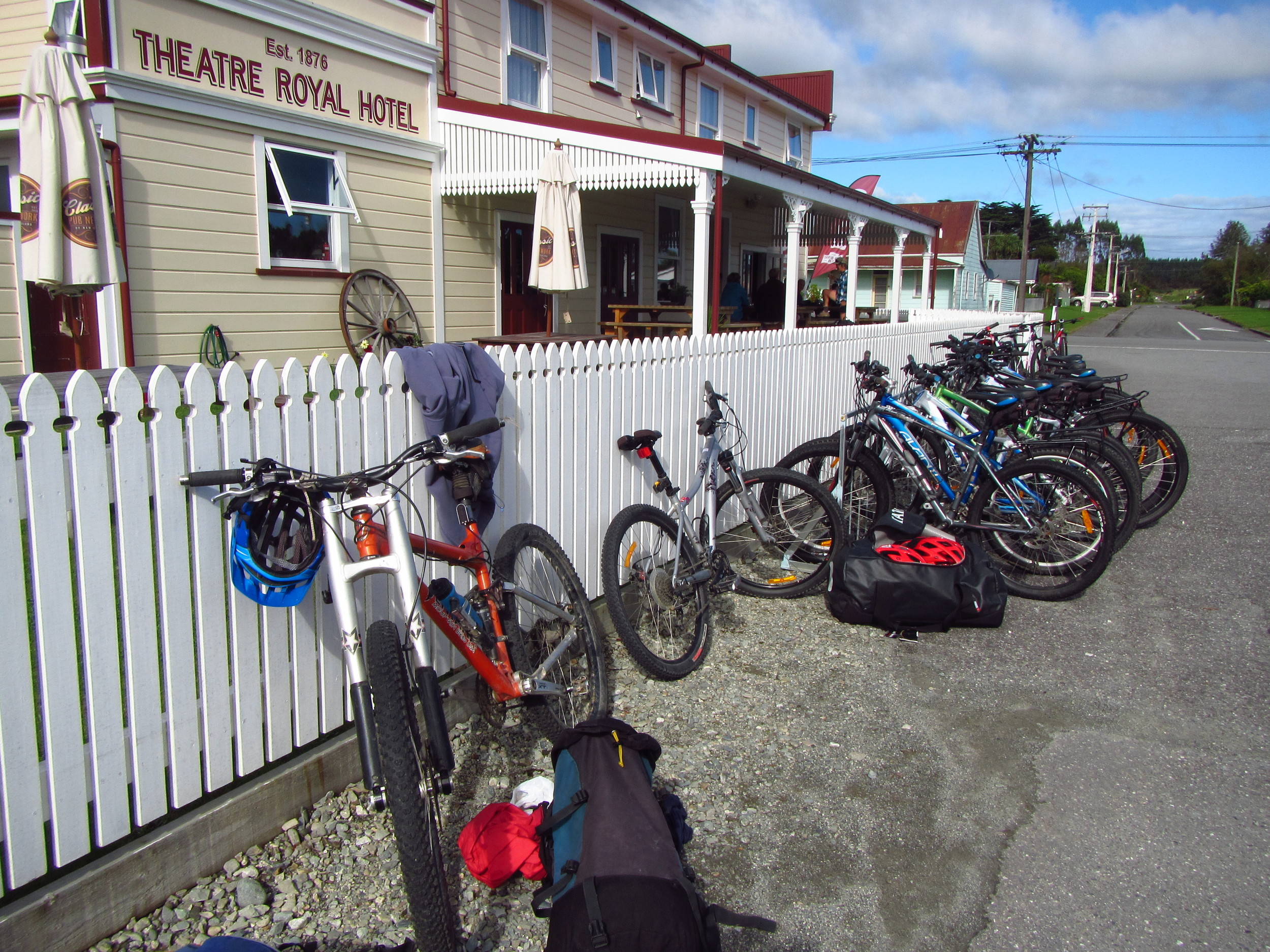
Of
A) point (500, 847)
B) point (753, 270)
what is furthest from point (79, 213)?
point (753, 270)

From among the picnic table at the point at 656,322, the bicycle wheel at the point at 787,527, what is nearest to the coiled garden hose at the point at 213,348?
the picnic table at the point at 656,322

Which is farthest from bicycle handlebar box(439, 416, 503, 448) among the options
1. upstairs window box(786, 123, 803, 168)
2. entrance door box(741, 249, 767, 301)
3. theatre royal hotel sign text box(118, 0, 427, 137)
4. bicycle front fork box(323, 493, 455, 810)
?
upstairs window box(786, 123, 803, 168)

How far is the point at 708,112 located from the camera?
17.0 meters

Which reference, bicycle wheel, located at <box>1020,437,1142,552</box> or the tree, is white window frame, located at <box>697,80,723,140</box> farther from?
the tree

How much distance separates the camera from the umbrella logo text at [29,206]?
5.90 metres

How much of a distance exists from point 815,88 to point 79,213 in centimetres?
1946

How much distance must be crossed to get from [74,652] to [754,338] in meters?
4.68

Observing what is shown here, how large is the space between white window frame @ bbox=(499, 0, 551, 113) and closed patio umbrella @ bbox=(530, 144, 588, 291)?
2.45 metres

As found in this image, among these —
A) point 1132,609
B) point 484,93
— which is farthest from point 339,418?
point 484,93

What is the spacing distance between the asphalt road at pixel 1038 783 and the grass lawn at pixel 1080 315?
40726mm

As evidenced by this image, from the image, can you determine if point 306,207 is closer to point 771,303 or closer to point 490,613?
point 490,613

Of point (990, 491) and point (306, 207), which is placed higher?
point (306, 207)

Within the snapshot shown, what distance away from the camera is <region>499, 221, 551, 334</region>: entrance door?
39.0 feet

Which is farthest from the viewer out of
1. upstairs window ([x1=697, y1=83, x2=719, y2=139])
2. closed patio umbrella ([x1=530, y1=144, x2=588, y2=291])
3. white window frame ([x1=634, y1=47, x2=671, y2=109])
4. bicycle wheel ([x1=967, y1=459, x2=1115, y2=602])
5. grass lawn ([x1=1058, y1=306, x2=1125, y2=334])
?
grass lawn ([x1=1058, y1=306, x2=1125, y2=334])
